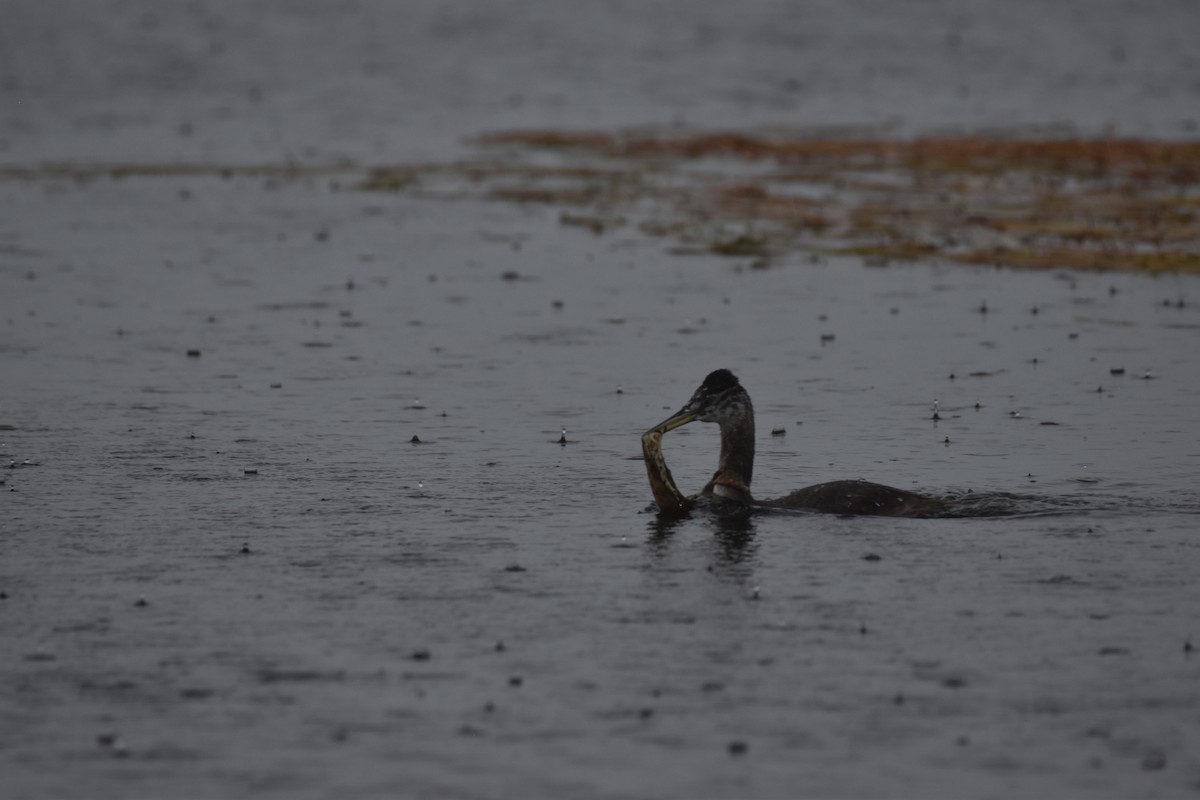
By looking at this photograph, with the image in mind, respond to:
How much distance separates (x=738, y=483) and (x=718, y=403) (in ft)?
2.44

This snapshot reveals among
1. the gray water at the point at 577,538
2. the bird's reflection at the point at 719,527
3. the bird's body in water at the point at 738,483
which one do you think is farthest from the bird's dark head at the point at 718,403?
the gray water at the point at 577,538

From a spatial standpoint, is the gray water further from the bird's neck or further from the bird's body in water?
the bird's neck

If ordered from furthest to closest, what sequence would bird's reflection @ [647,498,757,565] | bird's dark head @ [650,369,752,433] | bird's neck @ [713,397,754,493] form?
bird's dark head @ [650,369,752,433] → bird's neck @ [713,397,754,493] → bird's reflection @ [647,498,757,565]

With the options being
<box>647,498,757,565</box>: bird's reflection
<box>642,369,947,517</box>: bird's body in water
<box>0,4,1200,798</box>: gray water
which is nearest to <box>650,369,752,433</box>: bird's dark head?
<box>642,369,947,517</box>: bird's body in water

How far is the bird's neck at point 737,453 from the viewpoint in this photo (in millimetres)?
15102

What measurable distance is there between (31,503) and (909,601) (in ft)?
23.6

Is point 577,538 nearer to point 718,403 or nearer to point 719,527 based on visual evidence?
point 719,527

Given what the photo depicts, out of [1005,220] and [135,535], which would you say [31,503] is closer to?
[135,535]

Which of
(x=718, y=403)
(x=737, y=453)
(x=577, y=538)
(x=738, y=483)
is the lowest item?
(x=577, y=538)

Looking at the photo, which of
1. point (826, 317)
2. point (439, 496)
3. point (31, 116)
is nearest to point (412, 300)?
point (826, 317)

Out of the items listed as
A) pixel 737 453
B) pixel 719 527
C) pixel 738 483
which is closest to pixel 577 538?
pixel 719 527

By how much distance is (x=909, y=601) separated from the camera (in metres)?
12.1

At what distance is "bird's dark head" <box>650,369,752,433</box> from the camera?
15.3m

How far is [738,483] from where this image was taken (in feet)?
49.4
